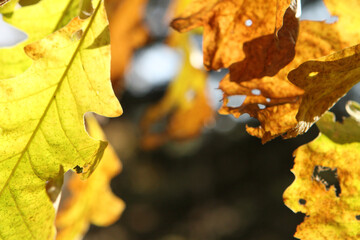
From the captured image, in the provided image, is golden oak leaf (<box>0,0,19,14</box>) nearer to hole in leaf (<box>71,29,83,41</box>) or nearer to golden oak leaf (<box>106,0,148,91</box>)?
hole in leaf (<box>71,29,83,41</box>)

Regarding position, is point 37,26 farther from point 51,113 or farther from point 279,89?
point 279,89

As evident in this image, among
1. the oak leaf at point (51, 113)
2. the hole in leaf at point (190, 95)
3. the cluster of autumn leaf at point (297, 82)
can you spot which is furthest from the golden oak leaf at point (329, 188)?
the hole in leaf at point (190, 95)

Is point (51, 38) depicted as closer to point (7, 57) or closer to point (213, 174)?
point (7, 57)

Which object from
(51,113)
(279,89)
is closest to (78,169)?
(51,113)

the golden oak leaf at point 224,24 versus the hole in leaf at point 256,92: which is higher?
the golden oak leaf at point 224,24

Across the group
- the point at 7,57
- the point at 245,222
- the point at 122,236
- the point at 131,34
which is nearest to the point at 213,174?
the point at 245,222

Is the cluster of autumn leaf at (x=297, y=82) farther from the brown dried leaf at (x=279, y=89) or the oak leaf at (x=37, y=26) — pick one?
the oak leaf at (x=37, y=26)

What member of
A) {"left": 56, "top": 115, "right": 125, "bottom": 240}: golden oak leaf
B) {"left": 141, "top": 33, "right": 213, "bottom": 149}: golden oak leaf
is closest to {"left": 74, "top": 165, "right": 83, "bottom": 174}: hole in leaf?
{"left": 56, "top": 115, "right": 125, "bottom": 240}: golden oak leaf
